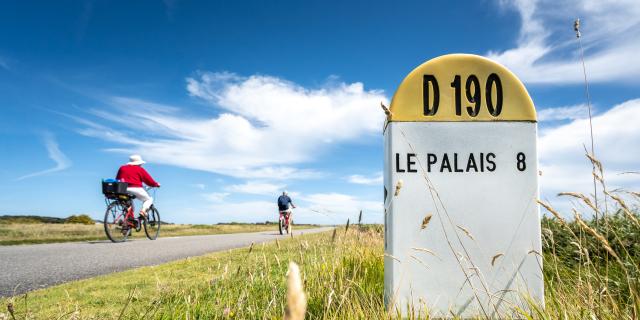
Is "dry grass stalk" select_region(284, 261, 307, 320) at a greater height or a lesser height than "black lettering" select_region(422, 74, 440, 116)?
lesser

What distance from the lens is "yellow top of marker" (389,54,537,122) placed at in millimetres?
2453

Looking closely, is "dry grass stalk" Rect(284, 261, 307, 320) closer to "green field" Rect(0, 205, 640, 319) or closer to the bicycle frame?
"green field" Rect(0, 205, 640, 319)

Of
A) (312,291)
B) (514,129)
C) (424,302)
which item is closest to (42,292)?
(312,291)

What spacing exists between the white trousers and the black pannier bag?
1.45ft

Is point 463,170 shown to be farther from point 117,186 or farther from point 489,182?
point 117,186

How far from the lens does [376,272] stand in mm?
3336

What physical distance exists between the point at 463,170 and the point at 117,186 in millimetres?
9526

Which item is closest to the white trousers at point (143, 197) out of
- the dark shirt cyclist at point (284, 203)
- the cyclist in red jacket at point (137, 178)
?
the cyclist in red jacket at point (137, 178)

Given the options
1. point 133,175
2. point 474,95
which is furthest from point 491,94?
point 133,175

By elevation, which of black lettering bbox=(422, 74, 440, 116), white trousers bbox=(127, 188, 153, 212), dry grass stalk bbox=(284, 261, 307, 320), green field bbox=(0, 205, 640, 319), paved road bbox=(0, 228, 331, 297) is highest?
black lettering bbox=(422, 74, 440, 116)

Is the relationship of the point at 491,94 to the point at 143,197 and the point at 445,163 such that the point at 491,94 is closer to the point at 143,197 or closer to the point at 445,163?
the point at 445,163

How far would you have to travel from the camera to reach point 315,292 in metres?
2.73

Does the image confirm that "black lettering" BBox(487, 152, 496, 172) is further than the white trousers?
No

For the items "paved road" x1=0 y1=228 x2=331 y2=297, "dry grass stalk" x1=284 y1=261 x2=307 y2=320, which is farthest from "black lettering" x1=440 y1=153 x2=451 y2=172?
"paved road" x1=0 y1=228 x2=331 y2=297
